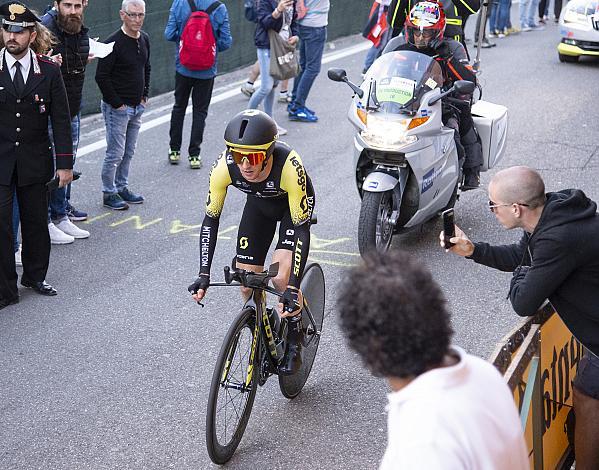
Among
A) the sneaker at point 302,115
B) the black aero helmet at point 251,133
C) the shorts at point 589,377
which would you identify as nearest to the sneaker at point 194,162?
the sneaker at point 302,115

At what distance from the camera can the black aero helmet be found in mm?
5012

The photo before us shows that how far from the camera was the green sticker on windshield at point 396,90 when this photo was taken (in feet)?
25.4

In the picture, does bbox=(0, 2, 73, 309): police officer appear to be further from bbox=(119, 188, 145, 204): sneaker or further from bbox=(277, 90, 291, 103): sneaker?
bbox=(277, 90, 291, 103): sneaker

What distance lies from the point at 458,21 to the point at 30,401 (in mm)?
5612

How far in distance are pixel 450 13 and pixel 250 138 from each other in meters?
4.98

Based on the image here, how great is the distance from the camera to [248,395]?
5301 mm

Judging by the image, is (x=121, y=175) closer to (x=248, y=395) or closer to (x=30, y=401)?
(x=30, y=401)

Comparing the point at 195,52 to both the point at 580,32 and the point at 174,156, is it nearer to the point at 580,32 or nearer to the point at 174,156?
the point at 174,156

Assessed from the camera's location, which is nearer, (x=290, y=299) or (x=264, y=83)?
(x=290, y=299)

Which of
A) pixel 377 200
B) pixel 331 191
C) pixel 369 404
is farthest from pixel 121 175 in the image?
pixel 369 404

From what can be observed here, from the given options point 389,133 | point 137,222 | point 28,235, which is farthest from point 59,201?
point 389,133

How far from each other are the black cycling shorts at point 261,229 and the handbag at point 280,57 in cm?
623

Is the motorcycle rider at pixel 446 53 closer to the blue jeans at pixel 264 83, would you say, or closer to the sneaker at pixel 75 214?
the sneaker at pixel 75 214

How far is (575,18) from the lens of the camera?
17.1 metres
